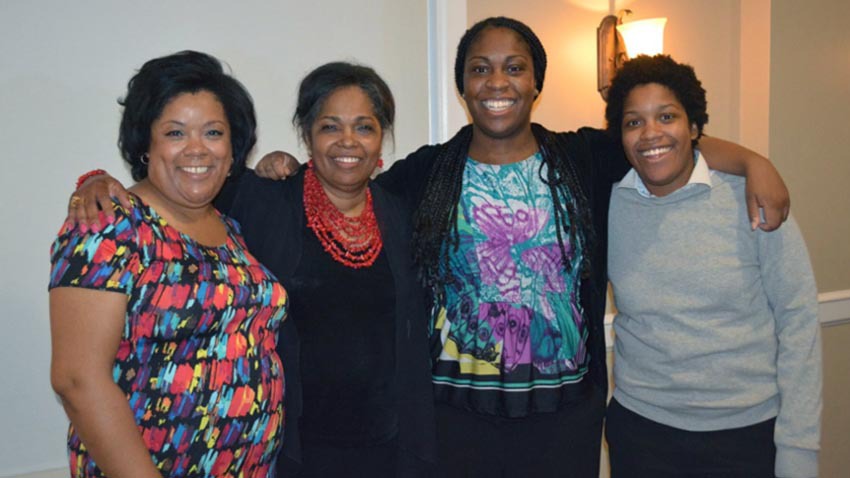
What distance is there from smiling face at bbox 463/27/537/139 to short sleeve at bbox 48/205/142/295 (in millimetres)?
990

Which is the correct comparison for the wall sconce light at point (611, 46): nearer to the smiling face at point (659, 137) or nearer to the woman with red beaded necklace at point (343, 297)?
the smiling face at point (659, 137)

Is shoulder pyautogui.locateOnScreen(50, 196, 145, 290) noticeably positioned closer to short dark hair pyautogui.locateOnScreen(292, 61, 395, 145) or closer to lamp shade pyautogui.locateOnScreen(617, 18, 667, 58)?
short dark hair pyautogui.locateOnScreen(292, 61, 395, 145)

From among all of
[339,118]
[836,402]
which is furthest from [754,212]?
[836,402]

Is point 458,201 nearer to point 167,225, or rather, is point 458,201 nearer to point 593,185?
point 593,185

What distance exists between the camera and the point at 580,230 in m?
1.85

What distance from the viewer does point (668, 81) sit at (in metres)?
1.76

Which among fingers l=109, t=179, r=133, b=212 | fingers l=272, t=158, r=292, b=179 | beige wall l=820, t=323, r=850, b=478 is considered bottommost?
beige wall l=820, t=323, r=850, b=478

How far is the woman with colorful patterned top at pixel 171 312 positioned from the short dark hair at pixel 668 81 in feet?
3.27

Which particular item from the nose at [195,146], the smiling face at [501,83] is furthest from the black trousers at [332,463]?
the smiling face at [501,83]

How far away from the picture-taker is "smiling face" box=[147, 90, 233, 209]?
142cm

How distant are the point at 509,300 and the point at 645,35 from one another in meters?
1.79

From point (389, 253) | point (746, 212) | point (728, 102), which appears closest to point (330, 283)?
point (389, 253)

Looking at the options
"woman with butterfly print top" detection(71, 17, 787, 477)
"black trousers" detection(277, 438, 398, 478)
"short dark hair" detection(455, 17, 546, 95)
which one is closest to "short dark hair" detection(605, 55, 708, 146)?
"woman with butterfly print top" detection(71, 17, 787, 477)

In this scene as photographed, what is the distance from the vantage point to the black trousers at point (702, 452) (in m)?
1.68
